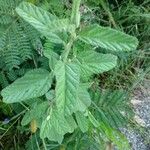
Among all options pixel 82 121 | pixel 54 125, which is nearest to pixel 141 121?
pixel 82 121

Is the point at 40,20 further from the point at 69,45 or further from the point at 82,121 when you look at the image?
the point at 82,121

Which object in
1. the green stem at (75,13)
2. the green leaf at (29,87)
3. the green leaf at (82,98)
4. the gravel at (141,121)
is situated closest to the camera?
the green stem at (75,13)

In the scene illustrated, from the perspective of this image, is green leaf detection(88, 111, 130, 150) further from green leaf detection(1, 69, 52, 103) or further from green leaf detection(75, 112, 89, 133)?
green leaf detection(1, 69, 52, 103)

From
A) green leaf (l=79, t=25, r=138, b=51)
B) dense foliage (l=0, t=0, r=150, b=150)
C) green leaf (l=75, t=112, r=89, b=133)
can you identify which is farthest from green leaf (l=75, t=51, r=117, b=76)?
green leaf (l=75, t=112, r=89, b=133)

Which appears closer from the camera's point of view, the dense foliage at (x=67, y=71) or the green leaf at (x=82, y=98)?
the dense foliage at (x=67, y=71)

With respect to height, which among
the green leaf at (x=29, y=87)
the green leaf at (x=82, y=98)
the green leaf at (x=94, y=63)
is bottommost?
the green leaf at (x=82, y=98)

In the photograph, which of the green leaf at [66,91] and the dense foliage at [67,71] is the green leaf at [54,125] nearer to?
the dense foliage at [67,71]

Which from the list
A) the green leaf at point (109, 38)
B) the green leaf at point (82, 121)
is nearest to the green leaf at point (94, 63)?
the green leaf at point (109, 38)

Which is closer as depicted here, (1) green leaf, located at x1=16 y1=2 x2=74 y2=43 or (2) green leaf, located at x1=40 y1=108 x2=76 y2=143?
(1) green leaf, located at x1=16 y1=2 x2=74 y2=43

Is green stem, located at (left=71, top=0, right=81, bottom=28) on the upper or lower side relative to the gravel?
upper
